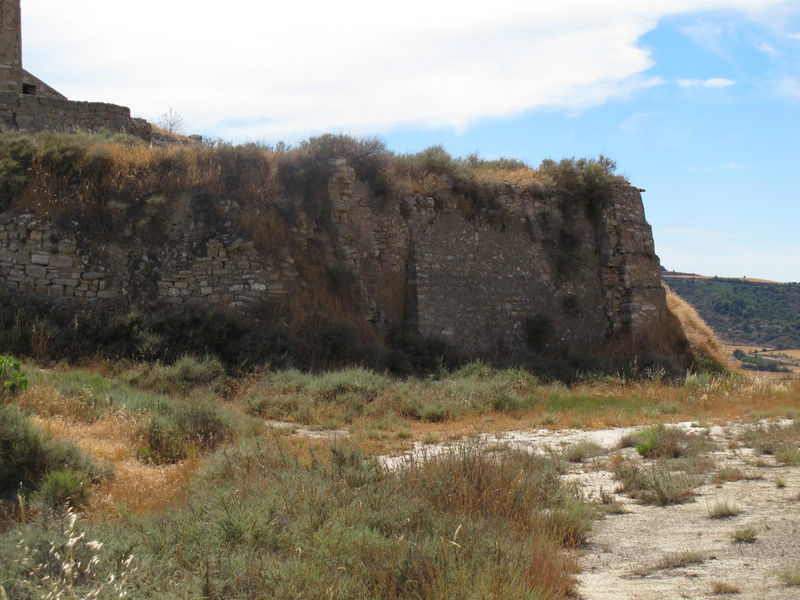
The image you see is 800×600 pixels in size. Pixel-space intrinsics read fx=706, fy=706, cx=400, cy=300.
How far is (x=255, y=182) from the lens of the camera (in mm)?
15992

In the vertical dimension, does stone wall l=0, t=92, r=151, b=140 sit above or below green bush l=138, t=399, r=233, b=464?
above

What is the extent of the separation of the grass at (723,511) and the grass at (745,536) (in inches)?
22.8

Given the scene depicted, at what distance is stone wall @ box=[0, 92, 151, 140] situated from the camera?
17.5 meters

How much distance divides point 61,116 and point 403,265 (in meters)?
9.69

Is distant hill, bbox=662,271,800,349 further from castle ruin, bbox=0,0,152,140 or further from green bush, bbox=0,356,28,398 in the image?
green bush, bbox=0,356,28,398

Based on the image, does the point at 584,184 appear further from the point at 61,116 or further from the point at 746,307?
the point at 746,307

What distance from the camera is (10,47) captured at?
63.4 feet

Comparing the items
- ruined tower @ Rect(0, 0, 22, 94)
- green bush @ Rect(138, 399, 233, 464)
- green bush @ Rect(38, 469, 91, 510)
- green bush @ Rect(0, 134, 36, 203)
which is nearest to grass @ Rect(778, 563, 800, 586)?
green bush @ Rect(38, 469, 91, 510)

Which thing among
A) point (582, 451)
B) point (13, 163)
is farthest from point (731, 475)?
point (13, 163)

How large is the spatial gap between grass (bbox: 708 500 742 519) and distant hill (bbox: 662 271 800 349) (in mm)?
53605

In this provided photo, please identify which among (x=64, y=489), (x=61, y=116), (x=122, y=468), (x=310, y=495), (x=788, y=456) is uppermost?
(x=61, y=116)

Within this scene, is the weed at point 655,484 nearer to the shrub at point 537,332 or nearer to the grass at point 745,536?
the grass at point 745,536

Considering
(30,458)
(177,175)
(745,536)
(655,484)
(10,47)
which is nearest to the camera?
(745,536)

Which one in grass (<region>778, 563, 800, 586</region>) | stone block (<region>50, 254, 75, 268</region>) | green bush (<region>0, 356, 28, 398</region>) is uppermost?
stone block (<region>50, 254, 75, 268</region>)
